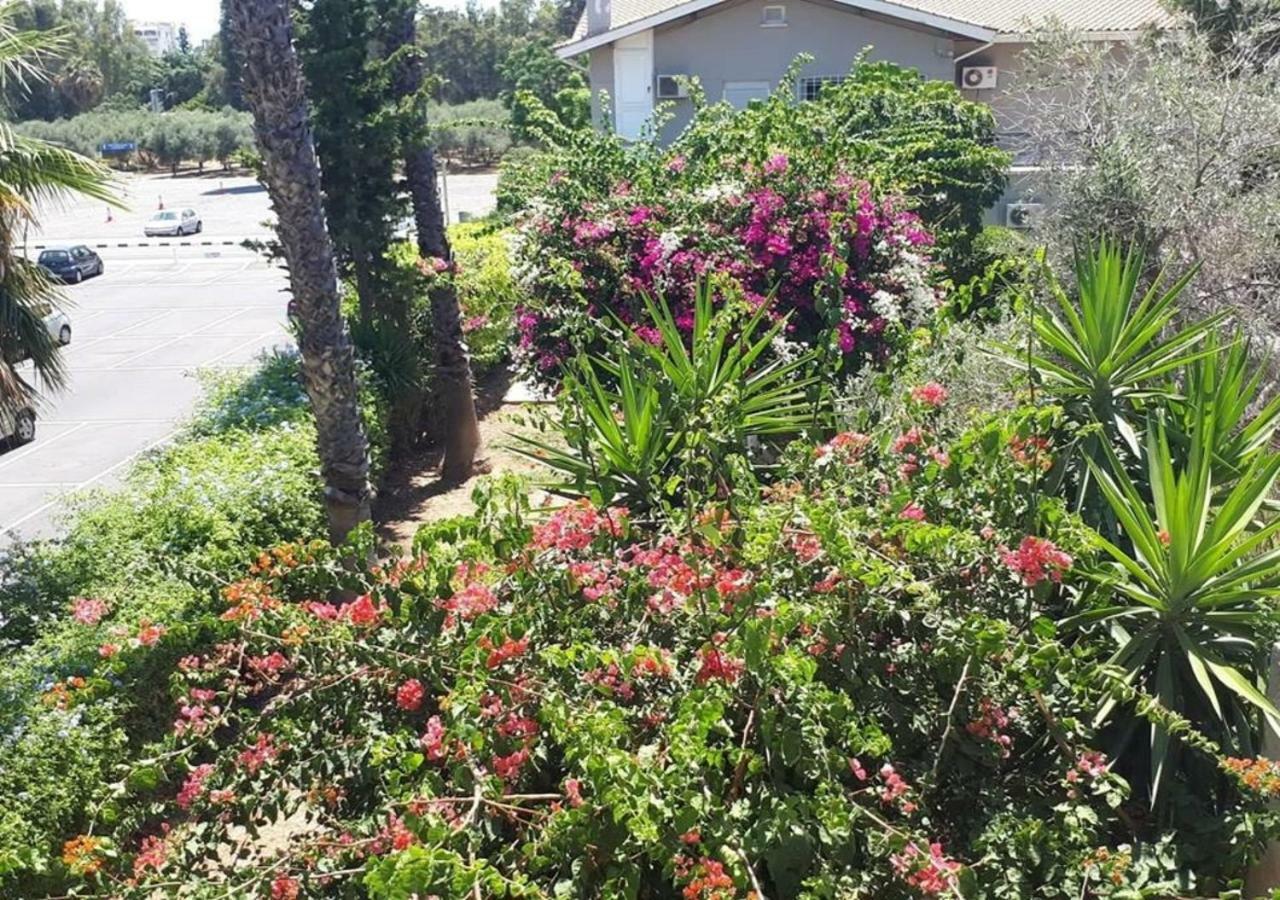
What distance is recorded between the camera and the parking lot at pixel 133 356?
15.4 m

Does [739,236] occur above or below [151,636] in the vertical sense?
above

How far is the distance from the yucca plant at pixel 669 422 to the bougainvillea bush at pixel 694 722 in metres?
0.61

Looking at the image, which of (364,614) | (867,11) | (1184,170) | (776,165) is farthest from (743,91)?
(364,614)

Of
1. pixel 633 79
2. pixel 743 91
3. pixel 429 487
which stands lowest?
pixel 429 487

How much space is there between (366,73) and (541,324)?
3.75m

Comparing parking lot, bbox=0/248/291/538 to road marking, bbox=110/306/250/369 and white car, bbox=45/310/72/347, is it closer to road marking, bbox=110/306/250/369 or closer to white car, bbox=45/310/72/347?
road marking, bbox=110/306/250/369

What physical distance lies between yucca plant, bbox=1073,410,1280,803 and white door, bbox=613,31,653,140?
1998cm

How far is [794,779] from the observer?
3414mm

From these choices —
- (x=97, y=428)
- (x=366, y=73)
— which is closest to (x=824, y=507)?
(x=366, y=73)

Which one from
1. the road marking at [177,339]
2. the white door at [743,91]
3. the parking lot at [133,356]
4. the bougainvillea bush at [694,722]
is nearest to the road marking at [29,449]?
the parking lot at [133,356]

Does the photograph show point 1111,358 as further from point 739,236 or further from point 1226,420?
point 739,236

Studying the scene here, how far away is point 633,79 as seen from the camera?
76.5ft

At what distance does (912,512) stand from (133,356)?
22304mm

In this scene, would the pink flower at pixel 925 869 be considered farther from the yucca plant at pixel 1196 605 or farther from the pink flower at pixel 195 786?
the pink flower at pixel 195 786
